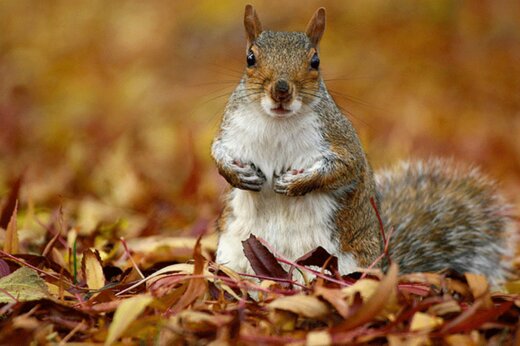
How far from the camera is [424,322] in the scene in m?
1.92

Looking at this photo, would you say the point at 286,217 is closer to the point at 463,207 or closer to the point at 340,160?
the point at 340,160

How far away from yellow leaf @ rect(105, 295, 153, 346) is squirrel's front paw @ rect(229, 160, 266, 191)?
0.82m

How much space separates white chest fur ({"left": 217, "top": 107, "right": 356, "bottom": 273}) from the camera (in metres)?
2.71

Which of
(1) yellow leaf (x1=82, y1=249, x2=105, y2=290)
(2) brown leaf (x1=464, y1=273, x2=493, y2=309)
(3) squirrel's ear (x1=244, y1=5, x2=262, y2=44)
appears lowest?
(1) yellow leaf (x1=82, y1=249, x2=105, y2=290)

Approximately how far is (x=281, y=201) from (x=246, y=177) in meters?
0.15

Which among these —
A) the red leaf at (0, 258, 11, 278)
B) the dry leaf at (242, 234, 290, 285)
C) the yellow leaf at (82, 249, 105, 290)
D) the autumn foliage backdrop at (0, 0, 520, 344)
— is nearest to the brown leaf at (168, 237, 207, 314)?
the dry leaf at (242, 234, 290, 285)

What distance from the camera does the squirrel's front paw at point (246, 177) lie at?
2689mm

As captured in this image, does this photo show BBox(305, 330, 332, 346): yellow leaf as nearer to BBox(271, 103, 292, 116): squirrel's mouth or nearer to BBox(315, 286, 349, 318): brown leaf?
BBox(315, 286, 349, 318): brown leaf

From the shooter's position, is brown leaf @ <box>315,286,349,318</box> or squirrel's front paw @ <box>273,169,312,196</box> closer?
brown leaf @ <box>315,286,349,318</box>

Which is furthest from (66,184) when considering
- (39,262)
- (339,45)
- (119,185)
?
(339,45)

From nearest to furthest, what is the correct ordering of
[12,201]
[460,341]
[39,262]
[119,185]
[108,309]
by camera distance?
[460,341]
[108,309]
[39,262]
[12,201]
[119,185]

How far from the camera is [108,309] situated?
83.7 inches

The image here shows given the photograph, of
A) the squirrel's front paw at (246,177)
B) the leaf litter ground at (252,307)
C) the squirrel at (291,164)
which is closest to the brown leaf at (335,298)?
the leaf litter ground at (252,307)

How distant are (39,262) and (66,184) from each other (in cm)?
222
